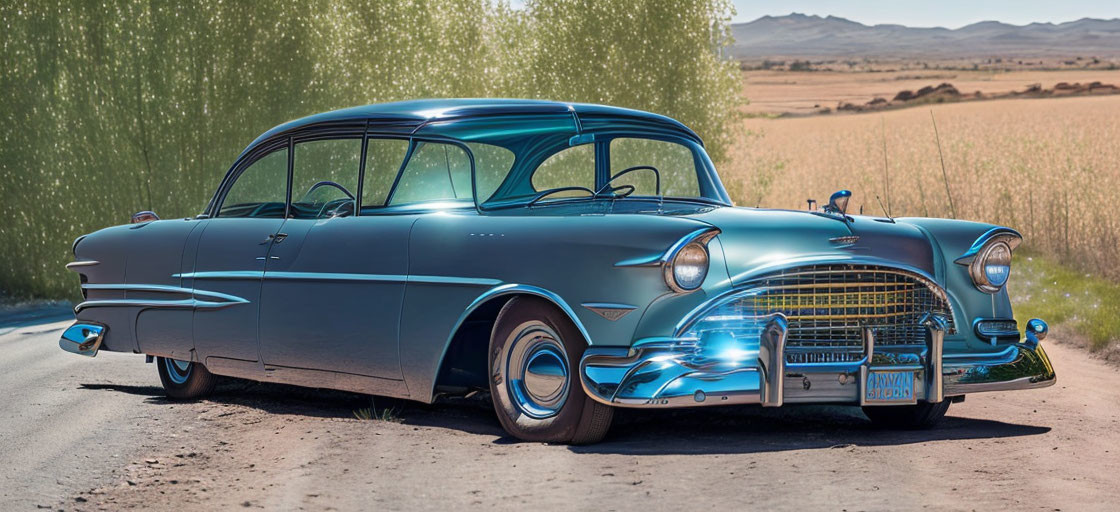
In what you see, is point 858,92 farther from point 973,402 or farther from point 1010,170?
point 973,402

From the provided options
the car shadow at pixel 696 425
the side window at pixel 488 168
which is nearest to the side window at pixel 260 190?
the car shadow at pixel 696 425

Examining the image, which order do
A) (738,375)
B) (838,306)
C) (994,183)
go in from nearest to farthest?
(738,375) < (838,306) < (994,183)

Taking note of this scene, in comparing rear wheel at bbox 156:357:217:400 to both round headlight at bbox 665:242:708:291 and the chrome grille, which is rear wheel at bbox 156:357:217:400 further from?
the chrome grille

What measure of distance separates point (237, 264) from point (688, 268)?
9.86 ft

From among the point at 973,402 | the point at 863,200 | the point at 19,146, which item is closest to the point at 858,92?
the point at 863,200

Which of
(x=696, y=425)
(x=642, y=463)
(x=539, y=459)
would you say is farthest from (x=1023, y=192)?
(x=539, y=459)

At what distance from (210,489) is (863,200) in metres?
20.1

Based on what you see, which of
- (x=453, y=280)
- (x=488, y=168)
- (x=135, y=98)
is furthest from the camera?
(x=135, y=98)

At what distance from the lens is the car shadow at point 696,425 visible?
6.01 m

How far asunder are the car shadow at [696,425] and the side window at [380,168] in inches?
46.1

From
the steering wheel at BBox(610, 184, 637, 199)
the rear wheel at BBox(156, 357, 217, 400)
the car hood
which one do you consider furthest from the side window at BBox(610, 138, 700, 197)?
the rear wheel at BBox(156, 357, 217, 400)

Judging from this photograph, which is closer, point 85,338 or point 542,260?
point 542,260

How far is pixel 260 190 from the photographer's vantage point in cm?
768

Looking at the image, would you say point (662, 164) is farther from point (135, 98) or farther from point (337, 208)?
point (135, 98)
